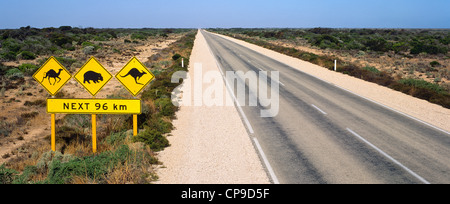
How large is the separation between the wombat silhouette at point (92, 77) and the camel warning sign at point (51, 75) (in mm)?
542

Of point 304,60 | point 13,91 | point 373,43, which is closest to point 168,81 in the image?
point 13,91

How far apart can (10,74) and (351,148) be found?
27491 millimetres

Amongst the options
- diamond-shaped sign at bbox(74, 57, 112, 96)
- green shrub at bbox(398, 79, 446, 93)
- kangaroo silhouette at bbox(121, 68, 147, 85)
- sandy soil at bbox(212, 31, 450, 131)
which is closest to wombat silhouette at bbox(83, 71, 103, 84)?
diamond-shaped sign at bbox(74, 57, 112, 96)

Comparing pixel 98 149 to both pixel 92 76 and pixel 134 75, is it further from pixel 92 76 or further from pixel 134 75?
pixel 134 75

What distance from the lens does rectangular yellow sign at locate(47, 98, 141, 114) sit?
9992 mm

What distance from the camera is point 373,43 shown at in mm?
57750

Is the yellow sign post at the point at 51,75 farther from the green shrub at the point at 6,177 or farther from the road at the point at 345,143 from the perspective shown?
the road at the point at 345,143

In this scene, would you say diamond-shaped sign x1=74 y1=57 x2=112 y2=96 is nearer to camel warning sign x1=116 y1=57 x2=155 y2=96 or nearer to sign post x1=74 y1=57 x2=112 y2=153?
sign post x1=74 y1=57 x2=112 y2=153

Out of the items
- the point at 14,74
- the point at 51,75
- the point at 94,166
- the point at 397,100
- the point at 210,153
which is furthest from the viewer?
the point at 14,74

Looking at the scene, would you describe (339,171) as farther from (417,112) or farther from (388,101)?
(388,101)

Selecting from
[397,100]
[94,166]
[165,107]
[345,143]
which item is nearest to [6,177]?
[94,166]

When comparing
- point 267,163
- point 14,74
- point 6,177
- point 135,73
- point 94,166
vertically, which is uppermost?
point 135,73

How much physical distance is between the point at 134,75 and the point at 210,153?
11.2ft

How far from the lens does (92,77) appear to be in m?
10.1
